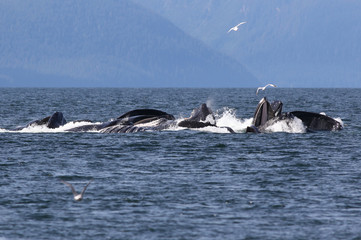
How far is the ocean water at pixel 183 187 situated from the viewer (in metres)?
17.3

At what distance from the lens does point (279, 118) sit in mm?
37625

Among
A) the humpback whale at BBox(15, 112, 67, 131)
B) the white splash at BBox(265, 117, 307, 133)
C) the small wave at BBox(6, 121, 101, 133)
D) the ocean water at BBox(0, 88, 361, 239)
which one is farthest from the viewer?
the humpback whale at BBox(15, 112, 67, 131)

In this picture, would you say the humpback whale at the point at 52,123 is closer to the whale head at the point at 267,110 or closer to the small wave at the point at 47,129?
the small wave at the point at 47,129

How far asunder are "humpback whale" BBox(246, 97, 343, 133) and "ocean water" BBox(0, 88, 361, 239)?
51.7 inches

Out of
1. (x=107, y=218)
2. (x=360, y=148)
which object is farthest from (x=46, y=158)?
(x=360, y=148)

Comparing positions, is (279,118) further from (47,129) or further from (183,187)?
(183,187)

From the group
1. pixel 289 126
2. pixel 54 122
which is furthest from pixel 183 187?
pixel 54 122

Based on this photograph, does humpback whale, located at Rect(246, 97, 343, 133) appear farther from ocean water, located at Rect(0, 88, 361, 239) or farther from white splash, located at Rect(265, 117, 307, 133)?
ocean water, located at Rect(0, 88, 361, 239)

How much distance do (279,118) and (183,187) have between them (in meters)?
16.3

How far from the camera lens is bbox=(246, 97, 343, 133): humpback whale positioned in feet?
121

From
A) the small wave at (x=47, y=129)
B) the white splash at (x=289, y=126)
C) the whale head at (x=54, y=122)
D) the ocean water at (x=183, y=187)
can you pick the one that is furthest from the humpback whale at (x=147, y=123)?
the ocean water at (x=183, y=187)

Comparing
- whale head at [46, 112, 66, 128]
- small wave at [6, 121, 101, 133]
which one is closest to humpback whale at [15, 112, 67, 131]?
whale head at [46, 112, 66, 128]

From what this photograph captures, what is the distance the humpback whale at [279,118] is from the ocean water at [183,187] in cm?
131

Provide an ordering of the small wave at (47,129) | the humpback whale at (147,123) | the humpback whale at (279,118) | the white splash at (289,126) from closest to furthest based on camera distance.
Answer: the humpback whale at (279,118), the white splash at (289,126), the humpback whale at (147,123), the small wave at (47,129)
